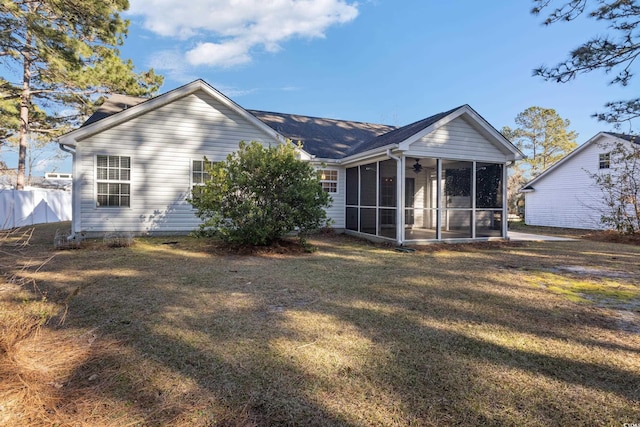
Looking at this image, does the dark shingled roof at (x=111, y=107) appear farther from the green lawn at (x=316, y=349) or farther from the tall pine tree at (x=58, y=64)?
the green lawn at (x=316, y=349)

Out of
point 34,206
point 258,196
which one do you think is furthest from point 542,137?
point 34,206

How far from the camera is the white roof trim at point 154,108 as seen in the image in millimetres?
9094

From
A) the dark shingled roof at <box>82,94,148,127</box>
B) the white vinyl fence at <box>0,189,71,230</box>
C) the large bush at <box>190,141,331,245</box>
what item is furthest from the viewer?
the white vinyl fence at <box>0,189,71,230</box>

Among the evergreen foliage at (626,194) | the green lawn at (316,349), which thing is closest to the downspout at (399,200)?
the green lawn at (316,349)

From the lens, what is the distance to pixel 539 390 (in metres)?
2.31

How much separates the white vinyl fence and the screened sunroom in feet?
39.7

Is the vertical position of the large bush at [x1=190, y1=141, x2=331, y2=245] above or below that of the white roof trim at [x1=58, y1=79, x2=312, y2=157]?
below

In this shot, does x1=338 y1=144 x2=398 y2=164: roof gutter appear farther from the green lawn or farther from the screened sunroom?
the green lawn

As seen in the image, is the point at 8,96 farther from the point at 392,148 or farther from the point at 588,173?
the point at 588,173

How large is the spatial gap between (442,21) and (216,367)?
1525 centimetres

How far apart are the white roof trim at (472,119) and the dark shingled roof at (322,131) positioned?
4.28m

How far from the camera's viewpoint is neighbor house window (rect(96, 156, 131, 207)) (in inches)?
382

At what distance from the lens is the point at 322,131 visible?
15242mm

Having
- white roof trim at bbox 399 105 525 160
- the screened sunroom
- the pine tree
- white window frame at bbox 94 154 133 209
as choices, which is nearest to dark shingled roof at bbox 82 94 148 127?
white window frame at bbox 94 154 133 209
